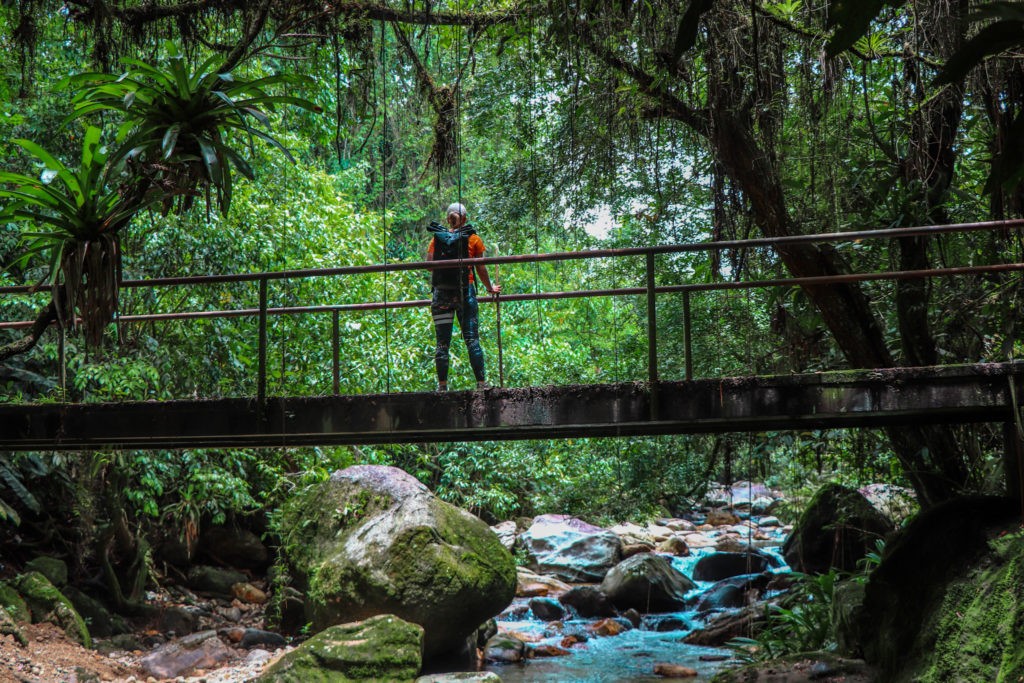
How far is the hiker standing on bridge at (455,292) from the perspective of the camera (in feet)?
21.0

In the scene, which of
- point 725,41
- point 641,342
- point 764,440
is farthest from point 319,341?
point 725,41

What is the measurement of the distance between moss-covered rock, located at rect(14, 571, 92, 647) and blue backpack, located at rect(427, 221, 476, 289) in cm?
567

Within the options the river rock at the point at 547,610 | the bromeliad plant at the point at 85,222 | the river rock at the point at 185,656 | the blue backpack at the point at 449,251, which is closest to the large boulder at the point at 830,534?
the river rock at the point at 547,610

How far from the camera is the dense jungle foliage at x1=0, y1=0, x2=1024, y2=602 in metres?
4.64

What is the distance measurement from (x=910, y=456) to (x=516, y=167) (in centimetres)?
511

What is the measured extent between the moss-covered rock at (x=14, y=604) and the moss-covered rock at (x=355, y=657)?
9.00 ft

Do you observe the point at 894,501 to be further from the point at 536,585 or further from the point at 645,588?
the point at 536,585

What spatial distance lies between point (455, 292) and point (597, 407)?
139cm

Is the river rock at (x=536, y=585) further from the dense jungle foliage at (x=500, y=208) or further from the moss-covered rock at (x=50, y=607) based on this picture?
the moss-covered rock at (x=50, y=607)

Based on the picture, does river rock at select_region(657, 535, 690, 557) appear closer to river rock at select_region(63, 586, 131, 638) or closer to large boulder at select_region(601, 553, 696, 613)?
large boulder at select_region(601, 553, 696, 613)

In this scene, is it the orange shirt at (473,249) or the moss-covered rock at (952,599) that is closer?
the moss-covered rock at (952,599)

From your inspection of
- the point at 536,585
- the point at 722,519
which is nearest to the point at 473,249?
the point at 536,585

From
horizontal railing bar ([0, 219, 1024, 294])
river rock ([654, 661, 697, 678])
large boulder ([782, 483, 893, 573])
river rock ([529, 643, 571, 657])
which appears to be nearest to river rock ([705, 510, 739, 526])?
large boulder ([782, 483, 893, 573])

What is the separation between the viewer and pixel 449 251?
6.62 metres
